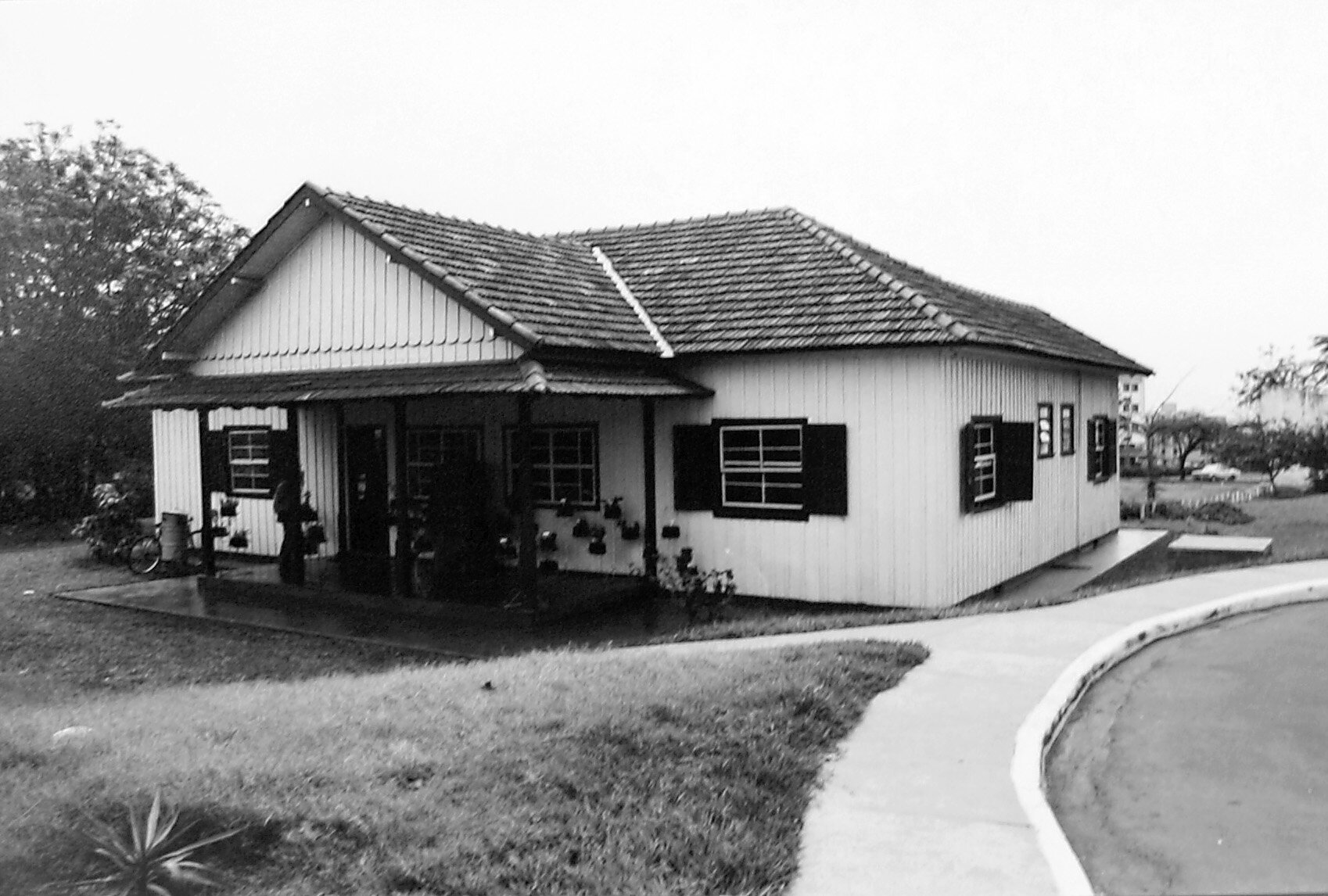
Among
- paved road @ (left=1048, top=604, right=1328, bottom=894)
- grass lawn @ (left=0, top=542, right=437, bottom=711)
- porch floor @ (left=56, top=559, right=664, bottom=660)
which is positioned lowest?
grass lawn @ (left=0, top=542, right=437, bottom=711)

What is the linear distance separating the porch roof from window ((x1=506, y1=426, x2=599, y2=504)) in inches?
67.4

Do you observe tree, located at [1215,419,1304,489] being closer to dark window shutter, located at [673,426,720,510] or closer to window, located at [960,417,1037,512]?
window, located at [960,417,1037,512]

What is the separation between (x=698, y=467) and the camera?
1354 cm

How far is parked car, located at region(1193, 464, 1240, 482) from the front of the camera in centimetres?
3859

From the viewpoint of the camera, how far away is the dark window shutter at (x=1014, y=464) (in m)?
13.7

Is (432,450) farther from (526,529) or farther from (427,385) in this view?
(526,529)

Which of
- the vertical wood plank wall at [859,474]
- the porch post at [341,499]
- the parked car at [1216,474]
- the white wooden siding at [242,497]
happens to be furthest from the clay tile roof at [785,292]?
the parked car at [1216,474]

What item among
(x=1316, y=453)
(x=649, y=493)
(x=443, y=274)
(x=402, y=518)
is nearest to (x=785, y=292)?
(x=649, y=493)

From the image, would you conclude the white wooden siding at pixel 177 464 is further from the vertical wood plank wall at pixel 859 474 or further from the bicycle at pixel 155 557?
the vertical wood plank wall at pixel 859 474

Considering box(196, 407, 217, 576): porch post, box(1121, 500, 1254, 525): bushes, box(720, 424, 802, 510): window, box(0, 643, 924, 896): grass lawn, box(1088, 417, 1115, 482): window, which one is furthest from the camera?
box(1121, 500, 1254, 525): bushes

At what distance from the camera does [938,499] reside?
12008mm

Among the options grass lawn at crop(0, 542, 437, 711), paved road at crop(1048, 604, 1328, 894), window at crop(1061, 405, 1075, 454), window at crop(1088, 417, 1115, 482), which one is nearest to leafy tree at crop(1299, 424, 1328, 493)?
window at crop(1088, 417, 1115, 482)

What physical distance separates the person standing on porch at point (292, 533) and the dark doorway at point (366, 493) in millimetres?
1856

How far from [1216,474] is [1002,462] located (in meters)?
30.8
